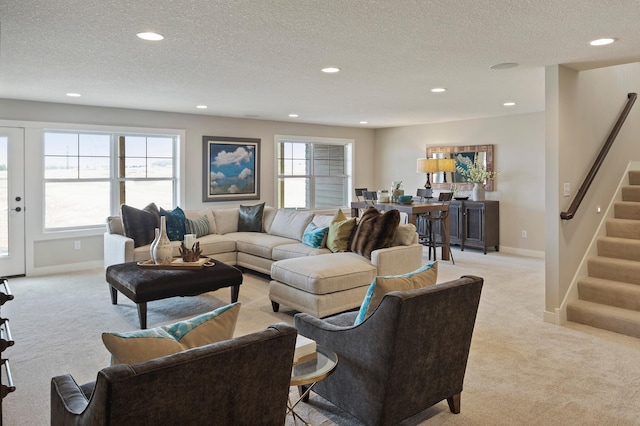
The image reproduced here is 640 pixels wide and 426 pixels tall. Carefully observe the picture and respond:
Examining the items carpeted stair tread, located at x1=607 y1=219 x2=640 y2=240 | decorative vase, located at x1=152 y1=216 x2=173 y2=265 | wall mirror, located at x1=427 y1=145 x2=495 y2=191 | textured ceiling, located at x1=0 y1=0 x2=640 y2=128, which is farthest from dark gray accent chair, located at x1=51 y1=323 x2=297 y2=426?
wall mirror, located at x1=427 y1=145 x2=495 y2=191

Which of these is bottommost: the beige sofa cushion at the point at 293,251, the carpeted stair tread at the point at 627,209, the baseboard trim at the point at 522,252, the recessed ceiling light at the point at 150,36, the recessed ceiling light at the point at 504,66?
the baseboard trim at the point at 522,252

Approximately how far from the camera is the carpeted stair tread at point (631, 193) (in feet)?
16.8

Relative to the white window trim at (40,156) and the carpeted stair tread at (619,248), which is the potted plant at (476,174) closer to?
the carpeted stair tread at (619,248)

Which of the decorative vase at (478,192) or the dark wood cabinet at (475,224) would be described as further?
the decorative vase at (478,192)

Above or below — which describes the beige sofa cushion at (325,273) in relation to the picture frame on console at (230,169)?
below

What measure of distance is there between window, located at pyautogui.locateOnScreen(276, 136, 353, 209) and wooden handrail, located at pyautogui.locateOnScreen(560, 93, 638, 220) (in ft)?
16.8

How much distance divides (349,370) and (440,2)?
2010 mm

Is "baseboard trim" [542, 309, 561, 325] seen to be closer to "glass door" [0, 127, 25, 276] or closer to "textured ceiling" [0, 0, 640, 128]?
"textured ceiling" [0, 0, 640, 128]

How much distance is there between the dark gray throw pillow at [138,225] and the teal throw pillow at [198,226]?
22.6 inches

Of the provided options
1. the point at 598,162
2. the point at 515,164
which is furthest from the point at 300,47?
the point at 515,164

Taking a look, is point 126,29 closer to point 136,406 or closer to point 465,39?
point 465,39

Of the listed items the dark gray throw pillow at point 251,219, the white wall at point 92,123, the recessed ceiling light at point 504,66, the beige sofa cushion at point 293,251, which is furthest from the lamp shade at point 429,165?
the recessed ceiling light at point 504,66

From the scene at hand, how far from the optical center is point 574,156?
4.29 meters

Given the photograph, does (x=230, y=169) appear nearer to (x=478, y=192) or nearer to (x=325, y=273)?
(x=478, y=192)
